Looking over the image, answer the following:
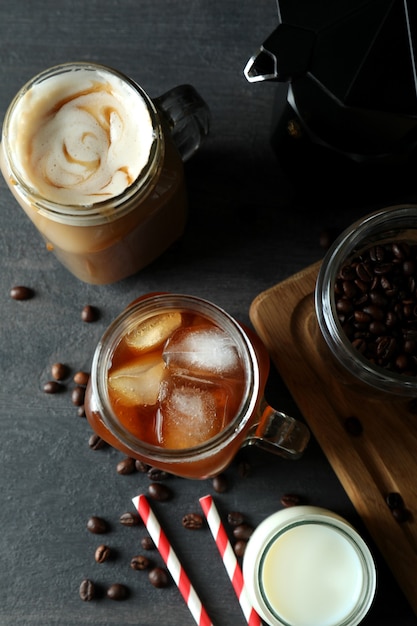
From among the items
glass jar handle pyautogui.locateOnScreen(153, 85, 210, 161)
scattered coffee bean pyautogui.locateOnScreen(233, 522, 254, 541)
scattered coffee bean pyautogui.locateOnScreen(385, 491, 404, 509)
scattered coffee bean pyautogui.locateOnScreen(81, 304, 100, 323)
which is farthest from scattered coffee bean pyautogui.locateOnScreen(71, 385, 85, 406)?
scattered coffee bean pyautogui.locateOnScreen(385, 491, 404, 509)

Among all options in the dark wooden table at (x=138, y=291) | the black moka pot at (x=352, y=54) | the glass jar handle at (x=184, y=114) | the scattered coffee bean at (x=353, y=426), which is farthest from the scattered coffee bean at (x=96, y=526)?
the black moka pot at (x=352, y=54)

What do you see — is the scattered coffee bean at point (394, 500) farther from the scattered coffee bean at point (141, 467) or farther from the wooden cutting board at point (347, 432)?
the scattered coffee bean at point (141, 467)

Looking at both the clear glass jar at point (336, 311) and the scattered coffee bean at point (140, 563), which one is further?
the scattered coffee bean at point (140, 563)

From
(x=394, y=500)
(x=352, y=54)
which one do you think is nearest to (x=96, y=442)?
(x=394, y=500)

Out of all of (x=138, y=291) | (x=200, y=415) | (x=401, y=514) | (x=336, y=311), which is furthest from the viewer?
(x=138, y=291)

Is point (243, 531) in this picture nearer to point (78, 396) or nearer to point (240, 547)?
point (240, 547)
